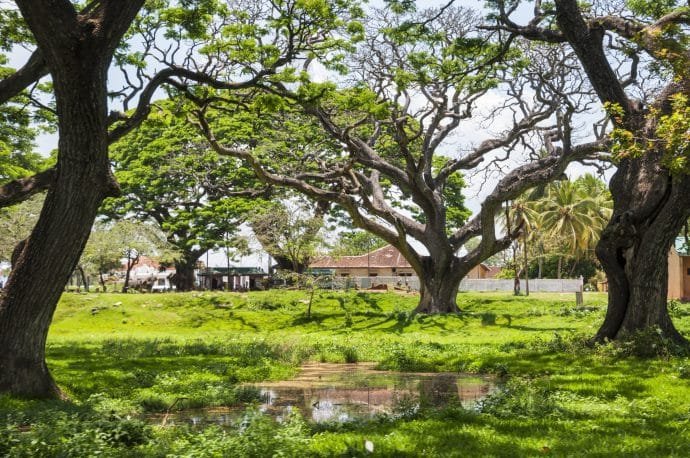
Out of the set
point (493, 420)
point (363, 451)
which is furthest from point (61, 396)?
point (493, 420)

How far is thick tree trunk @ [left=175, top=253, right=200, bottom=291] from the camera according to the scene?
145 ft

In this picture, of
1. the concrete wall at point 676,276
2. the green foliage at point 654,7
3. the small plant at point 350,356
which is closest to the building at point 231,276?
the concrete wall at point 676,276

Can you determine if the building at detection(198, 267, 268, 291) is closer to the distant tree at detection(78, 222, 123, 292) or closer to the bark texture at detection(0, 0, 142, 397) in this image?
the distant tree at detection(78, 222, 123, 292)

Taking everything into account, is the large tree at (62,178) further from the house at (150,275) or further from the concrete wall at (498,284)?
the concrete wall at (498,284)

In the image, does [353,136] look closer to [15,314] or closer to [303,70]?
[303,70]

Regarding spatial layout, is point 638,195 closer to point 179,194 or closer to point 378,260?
point 179,194

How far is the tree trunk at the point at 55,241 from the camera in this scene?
27.9 ft

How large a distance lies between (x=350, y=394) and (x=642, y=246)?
6652 millimetres

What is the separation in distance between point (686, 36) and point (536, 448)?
992 centimetres

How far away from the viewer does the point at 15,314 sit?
853cm

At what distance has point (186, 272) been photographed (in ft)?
147

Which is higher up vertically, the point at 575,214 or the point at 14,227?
the point at 575,214

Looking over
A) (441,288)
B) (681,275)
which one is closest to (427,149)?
(441,288)

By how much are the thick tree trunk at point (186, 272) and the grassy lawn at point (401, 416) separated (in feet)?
63.9
